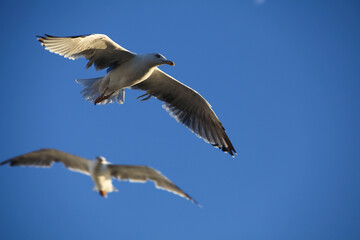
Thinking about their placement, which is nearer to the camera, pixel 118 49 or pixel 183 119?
pixel 118 49

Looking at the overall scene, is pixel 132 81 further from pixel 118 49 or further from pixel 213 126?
pixel 213 126

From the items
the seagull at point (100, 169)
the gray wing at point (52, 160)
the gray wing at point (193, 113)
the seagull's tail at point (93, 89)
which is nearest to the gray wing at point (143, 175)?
the seagull at point (100, 169)

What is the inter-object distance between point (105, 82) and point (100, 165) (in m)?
2.16

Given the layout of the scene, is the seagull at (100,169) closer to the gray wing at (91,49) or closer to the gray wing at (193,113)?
the gray wing at (91,49)

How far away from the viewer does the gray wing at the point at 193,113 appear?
6.26 metres

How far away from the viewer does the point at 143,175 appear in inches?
153

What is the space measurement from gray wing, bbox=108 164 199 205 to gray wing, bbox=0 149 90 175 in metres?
0.35

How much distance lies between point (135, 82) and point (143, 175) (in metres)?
2.02

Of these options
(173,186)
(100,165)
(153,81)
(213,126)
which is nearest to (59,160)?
(100,165)

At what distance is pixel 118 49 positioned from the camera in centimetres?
548

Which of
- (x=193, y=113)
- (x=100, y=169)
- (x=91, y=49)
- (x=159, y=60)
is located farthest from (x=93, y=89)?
(x=100, y=169)

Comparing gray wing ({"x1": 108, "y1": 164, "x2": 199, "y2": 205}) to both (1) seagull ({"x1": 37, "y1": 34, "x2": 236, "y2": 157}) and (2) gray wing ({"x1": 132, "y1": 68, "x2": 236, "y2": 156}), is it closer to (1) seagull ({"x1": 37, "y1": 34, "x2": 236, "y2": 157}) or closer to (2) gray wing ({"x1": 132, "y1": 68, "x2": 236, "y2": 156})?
(1) seagull ({"x1": 37, "y1": 34, "x2": 236, "y2": 157})

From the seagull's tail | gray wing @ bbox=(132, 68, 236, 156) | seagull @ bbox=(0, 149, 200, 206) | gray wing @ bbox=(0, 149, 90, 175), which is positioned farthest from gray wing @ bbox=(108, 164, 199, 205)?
gray wing @ bbox=(132, 68, 236, 156)

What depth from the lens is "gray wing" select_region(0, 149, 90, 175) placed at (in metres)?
4.01
